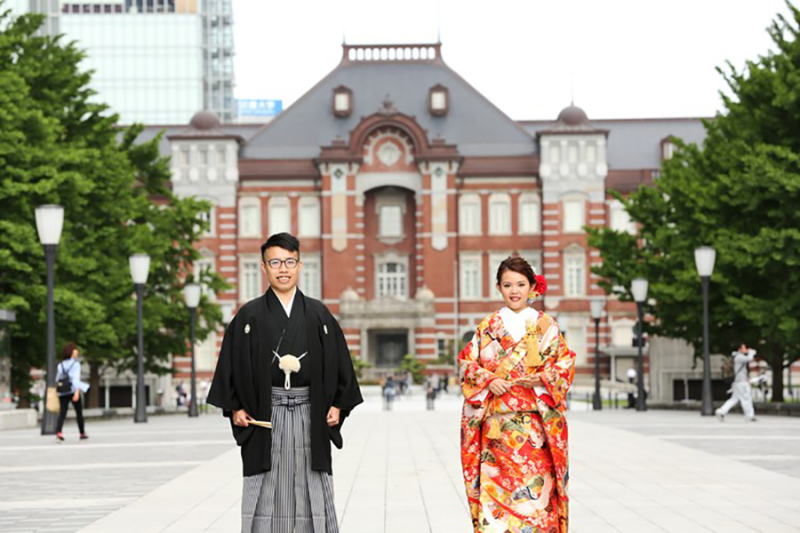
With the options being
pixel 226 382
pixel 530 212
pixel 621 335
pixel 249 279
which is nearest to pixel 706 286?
pixel 226 382

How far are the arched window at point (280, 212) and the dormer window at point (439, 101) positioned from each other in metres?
9.07

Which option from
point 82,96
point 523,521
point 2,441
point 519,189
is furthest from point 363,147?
point 523,521

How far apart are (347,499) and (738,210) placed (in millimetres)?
23517

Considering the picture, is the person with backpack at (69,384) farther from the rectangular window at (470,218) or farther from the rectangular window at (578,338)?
the rectangular window at (578,338)

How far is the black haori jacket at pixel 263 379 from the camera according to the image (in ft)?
24.2

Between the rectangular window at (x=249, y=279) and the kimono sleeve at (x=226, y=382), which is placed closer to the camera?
the kimono sleeve at (x=226, y=382)

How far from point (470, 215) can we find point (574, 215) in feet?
17.7

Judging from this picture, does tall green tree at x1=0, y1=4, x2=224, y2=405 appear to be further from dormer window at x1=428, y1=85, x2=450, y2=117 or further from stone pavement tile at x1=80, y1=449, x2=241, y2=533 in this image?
dormer window at x1=428, y1=85, x2=450, y2=117

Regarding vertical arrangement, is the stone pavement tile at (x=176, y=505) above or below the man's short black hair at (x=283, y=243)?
below

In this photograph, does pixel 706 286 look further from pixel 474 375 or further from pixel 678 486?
pixel 474 375

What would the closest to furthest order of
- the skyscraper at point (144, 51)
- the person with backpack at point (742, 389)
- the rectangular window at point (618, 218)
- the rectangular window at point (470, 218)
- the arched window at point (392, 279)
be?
the person with backpack at point (742, 389) → the rectangular window at point (618, 218) → the rectangular window at point (470, 218) → the arched window at point (392, 279) → the skyscraper at point (144, 51)

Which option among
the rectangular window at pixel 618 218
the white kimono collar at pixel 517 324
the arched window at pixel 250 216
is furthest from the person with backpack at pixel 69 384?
the rectangular window at pixel 618 218

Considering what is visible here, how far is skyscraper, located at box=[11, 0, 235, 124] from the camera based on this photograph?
5059 inches

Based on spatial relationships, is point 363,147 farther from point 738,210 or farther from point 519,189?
point 738,210
